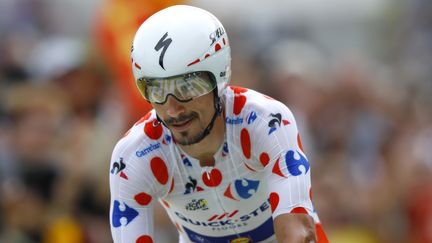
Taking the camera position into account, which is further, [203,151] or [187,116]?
[203,151]

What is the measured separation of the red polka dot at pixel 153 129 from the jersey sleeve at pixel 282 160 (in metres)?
0.56

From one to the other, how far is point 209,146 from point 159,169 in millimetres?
317

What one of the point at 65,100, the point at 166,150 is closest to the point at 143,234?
the point at 166,150

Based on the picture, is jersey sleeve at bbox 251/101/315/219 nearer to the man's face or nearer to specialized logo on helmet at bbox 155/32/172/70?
the man's face

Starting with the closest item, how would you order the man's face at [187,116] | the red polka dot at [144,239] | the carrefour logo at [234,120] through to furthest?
the man's face at [187,116], the red polka dot at [144,239], the carrefour logo at [234,120]

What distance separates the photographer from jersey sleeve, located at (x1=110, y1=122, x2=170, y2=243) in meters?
5.65

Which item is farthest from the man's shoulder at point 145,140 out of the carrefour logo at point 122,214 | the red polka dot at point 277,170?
the red polka dot at point 277,170

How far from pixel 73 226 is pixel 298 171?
494 centimetres

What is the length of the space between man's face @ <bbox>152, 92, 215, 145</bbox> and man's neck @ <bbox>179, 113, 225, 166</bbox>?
180 millimetres

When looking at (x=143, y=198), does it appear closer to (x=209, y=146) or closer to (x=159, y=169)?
(x=159, y=169)

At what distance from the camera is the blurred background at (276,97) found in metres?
10.1

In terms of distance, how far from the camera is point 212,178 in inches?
234

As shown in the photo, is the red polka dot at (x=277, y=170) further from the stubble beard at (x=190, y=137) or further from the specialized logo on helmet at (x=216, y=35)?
the specialized logo on helmet at (x=216, y=35)

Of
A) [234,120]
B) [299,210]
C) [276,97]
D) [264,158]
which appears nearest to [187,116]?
[234,120]
